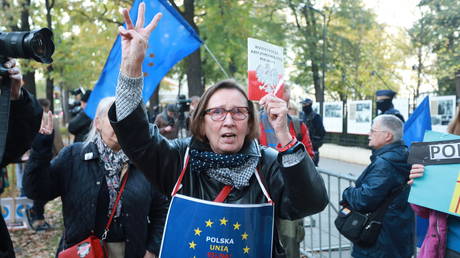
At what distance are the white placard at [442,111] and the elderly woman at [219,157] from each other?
33.9ft

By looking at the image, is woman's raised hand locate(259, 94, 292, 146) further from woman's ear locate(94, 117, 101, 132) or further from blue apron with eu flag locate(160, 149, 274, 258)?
woman's ear locate(94, 117, 101, 132)

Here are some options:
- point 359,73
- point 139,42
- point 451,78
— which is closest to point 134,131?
point 139,42

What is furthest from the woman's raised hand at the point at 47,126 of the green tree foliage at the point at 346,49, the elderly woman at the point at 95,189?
the green tree foliage at the point at 346,49

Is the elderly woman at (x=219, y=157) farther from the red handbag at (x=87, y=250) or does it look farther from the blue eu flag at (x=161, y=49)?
the blue eu flag at (x=161, y=49)

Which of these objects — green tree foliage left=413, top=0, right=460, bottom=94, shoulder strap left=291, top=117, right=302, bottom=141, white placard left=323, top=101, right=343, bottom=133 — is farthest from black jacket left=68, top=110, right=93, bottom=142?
green tree foliage left=413, top=0, right=460, bottom=94

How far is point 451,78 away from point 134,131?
19108 mm

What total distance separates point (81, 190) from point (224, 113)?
1249 millimetres

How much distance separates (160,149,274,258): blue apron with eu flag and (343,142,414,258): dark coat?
6.20 feet

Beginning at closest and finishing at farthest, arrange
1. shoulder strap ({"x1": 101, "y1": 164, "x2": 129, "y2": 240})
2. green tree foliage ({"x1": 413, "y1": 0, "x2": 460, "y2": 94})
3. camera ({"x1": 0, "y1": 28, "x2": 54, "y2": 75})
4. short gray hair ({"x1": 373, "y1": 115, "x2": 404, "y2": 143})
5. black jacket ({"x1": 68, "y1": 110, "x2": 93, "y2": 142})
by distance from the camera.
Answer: camera ({"x1": 0, "y1": 28, "x2": 54, "y2": 75}) < shoulder strap ({"x1": 101, "y1": 164, "x2": 129, "y2": 240}) < short gray hair ({"x1": 373, "y1": 115, "x2": 404, "y2": 143}) < black jacket ({"x1": 68, "y1": 110, "x2": 93, "y2": 142}) < green tree foliage ({"x1": 413, "y1": 0, "x2": 460, "y2": 94})

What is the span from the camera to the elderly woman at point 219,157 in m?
1.84

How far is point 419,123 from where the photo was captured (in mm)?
4586

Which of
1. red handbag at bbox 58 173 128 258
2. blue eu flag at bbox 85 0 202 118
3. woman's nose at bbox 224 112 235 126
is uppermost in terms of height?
blue eu flag at bbox 85 0 202 118

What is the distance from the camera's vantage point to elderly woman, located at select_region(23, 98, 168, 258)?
268 centimetres

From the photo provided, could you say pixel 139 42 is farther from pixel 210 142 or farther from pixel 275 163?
pixel 275 163
